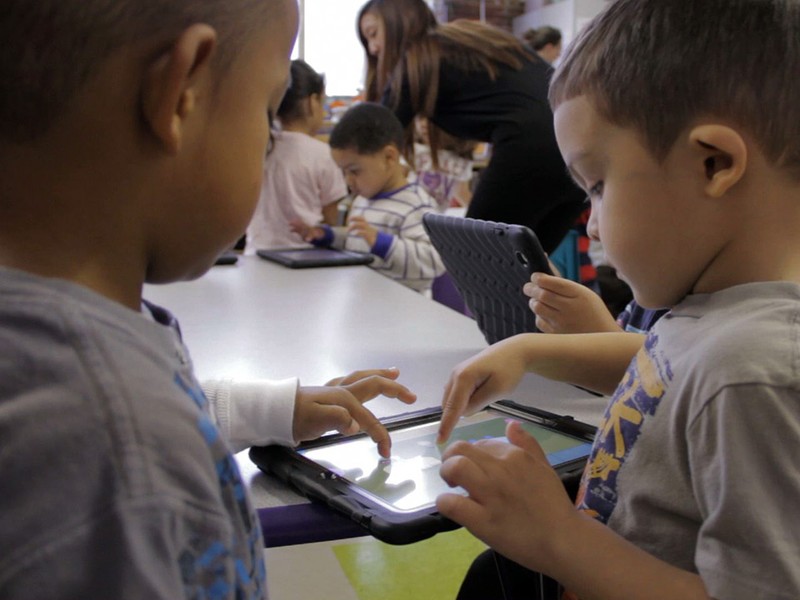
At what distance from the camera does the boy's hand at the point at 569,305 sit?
0.83 meters

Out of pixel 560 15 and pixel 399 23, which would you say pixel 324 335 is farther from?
pixel 560 15

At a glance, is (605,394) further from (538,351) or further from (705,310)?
(705,310)

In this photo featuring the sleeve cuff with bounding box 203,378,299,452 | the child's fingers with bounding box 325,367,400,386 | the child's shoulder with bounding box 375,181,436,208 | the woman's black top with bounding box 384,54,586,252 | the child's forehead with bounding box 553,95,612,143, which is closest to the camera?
the child's forehead with bounding box 553,95,612,143

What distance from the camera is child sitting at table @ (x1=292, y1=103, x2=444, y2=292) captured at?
6.23 feet

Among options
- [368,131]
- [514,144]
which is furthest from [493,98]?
[368,131]

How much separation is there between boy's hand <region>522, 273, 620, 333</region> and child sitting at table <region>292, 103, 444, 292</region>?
106 centimetres

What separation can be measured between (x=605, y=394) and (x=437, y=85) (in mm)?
1063

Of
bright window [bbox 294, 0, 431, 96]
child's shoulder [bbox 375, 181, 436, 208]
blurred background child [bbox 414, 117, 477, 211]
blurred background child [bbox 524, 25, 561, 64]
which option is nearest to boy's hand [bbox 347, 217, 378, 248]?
child's shoulder [bbox 375, 181, 436, 208]

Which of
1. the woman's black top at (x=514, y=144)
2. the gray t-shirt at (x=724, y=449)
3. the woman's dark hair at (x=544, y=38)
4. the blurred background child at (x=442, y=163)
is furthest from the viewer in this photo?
the woman's dark hair at (x=544, y=38)

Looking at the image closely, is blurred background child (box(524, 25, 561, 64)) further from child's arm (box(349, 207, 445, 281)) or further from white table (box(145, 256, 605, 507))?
white table (box(145, 256, 605, 507))

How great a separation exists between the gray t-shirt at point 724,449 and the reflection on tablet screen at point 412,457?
0.12 meters

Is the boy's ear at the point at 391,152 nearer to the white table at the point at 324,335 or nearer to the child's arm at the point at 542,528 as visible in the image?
the white table at the point at 324,335

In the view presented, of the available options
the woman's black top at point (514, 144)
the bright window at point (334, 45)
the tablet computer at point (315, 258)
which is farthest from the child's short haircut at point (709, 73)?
the bright window at point (334, 45)

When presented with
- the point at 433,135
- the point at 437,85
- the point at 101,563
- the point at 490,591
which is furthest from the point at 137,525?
the point at 433,135
